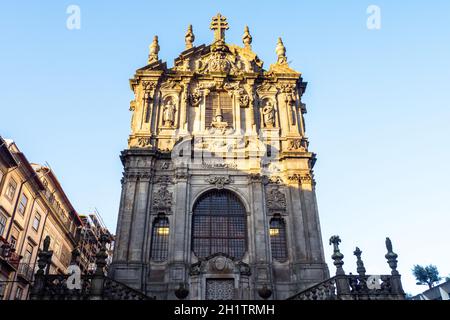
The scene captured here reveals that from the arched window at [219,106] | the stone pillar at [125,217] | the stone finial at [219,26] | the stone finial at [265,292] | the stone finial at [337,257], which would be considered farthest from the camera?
the stone finial at [219,26]

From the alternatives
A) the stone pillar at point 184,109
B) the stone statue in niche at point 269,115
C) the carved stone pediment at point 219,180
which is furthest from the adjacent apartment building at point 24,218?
the stone statue in niche at point 269,115

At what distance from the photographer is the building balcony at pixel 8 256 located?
99.1ft

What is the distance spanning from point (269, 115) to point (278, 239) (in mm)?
8477

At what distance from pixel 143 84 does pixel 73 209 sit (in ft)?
79.4

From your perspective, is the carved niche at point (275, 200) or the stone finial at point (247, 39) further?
the stone finial at point (247, 39)

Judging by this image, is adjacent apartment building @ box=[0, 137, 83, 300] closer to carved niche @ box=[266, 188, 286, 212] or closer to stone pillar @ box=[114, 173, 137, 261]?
stone pillar @ box=[114, 173, 137, 261]

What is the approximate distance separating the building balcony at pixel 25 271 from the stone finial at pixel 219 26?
77.3 ft

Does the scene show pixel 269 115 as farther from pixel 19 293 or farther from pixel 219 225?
pixel 19 293

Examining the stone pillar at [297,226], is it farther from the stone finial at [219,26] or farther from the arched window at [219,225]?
the stone finial at [219,26]

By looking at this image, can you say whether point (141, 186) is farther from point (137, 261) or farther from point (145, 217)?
point (137, 261)

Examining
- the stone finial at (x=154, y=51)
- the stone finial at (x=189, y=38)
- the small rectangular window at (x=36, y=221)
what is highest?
the stone finial at (x=189, y=38)

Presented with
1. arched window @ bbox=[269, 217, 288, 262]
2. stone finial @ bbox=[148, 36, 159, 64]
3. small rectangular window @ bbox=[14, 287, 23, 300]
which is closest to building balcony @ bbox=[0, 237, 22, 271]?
small rectangular window @ bbox=[14, 287, 23, 300]

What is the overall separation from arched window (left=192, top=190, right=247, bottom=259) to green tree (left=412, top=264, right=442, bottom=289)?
4673cm
